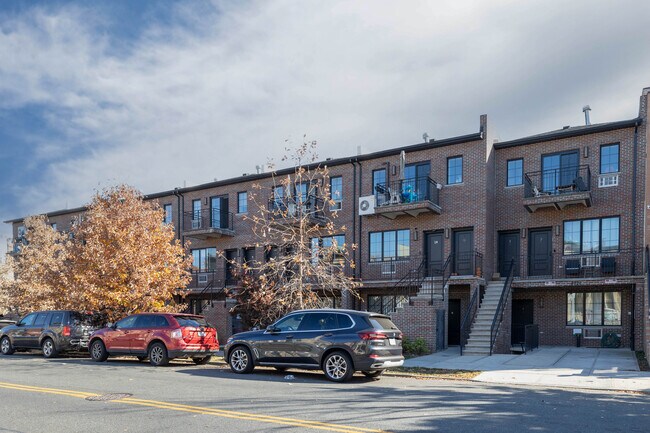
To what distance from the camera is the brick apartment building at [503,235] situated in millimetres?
20484

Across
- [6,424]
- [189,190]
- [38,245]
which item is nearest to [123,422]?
[6,424]

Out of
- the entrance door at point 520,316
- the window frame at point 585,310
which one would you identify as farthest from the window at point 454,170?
the window frame at point 585,310

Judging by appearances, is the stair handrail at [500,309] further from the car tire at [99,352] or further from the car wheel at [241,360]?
the car tire at [99,352]

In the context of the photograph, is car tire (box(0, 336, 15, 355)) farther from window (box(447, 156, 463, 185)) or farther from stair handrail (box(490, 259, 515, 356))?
window (box(447, 156, 463, 185))

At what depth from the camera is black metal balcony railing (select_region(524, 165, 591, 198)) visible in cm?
2117

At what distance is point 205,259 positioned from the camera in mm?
32000

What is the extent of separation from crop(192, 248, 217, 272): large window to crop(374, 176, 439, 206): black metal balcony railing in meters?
11.2

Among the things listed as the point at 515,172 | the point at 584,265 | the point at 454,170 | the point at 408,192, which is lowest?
the point at 584,265

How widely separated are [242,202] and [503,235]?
1412 centimetres

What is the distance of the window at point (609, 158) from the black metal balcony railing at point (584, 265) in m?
3.14

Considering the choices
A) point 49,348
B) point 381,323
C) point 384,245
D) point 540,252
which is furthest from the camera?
point 384,245

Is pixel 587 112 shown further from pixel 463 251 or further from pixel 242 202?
pixel 242 202

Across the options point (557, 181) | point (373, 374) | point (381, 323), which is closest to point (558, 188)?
point (557, 181)

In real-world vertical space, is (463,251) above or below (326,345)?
above
